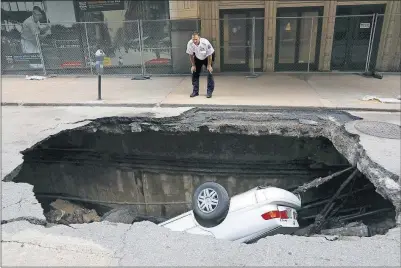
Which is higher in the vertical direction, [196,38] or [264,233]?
[196,38]

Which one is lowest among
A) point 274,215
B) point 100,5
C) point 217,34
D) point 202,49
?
point 274,215

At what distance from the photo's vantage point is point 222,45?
1185 centimetres

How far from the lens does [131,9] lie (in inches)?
473

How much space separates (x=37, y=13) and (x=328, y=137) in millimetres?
11791

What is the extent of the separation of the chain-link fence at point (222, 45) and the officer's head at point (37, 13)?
432mm

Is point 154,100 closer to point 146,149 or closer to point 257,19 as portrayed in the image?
point 146,149

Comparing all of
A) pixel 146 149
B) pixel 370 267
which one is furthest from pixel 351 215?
pixel 146 149

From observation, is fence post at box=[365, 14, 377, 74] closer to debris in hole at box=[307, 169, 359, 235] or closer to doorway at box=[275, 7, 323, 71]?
doorway at box=[275, 7, 323, 71]

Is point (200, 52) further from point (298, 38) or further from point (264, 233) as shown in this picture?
point (264, 233)

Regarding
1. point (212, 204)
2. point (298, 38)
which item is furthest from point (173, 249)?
point (298, 38)

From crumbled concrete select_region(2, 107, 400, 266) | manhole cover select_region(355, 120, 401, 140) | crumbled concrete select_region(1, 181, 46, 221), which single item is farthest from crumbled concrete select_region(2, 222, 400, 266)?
manhole cover select_region(355, 120, 401, 140)

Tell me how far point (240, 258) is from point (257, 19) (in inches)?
391

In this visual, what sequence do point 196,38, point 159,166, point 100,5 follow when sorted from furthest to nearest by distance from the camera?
point 100,5 → point 196,38 → point 159,166

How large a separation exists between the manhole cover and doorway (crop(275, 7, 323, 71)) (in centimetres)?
577
